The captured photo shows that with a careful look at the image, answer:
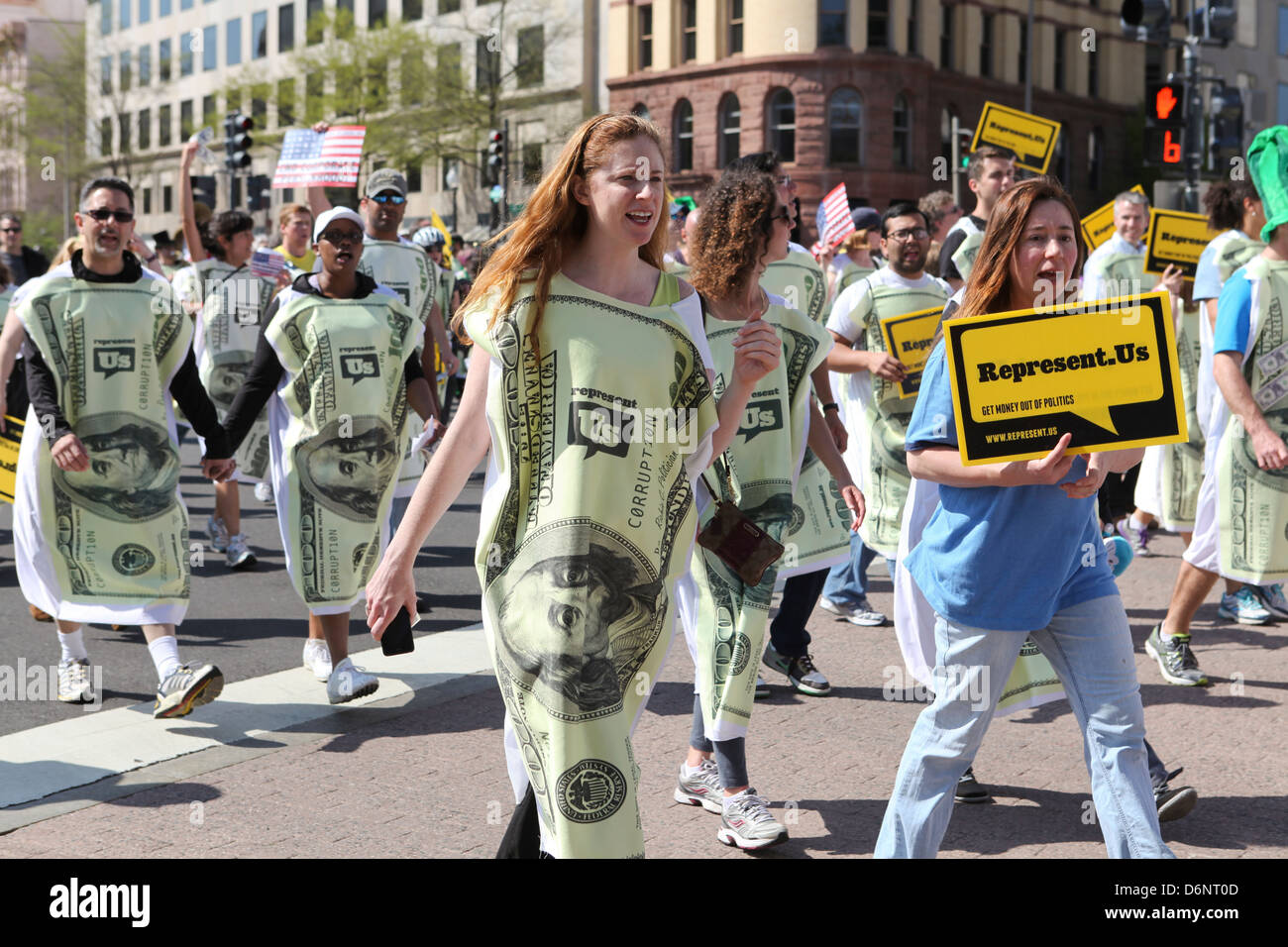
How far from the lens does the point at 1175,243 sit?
8711mm

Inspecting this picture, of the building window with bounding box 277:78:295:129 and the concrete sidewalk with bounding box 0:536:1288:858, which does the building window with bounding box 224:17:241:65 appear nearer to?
the building window with bounding box 277:78:295:129

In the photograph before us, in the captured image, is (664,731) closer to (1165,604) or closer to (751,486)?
(751,486)

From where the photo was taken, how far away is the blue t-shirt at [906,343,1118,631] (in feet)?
11.6

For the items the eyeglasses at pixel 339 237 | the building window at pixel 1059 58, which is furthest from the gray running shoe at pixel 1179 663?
the building window at pixel 1059 58

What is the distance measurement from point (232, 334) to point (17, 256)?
257 cm

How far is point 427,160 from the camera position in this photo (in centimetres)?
4528

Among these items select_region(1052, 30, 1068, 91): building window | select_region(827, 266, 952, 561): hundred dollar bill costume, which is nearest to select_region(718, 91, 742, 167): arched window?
select_region(1052, 30, 1068, 91): building window

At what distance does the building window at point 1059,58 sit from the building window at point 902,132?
974 cm

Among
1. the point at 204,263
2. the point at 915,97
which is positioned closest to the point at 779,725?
the point at 204,263

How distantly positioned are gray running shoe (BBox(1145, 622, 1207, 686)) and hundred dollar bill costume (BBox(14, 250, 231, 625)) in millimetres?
4059

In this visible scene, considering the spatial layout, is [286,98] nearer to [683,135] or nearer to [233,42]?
[683,135]

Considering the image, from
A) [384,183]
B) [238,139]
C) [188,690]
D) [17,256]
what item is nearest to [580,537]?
[188,690]

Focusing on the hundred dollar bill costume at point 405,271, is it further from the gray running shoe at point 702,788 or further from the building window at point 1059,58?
the building window at point 1059,58
